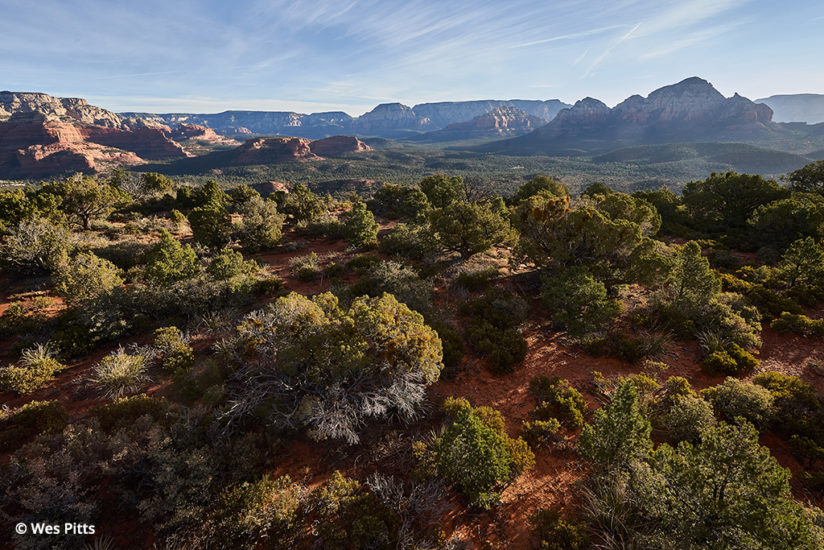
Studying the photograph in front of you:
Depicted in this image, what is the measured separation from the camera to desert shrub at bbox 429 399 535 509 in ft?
28.1

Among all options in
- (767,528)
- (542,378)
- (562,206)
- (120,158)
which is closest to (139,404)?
(542,378)

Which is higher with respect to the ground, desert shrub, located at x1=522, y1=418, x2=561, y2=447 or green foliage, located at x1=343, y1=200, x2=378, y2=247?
green foliage, located at x1=343, y1=200, x2=378, y2=247

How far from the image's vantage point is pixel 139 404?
35.1 feet

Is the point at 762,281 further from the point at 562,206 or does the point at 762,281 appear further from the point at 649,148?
the point at 649,148

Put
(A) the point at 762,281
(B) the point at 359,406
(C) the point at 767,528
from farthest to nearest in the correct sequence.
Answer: (A) the point at 762,281 → (B) the point at 359,406 → (C) the point at 767,528

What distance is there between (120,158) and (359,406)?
226 metres

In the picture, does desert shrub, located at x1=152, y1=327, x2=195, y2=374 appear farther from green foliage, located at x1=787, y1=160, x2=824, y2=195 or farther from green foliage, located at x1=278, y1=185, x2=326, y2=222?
green foliage, located at x1=787, y1=160, x2=824, y2=195

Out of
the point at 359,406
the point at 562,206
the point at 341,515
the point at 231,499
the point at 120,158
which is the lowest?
the point at 341,515

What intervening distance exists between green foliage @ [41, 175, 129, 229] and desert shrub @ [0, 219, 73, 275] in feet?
25.5

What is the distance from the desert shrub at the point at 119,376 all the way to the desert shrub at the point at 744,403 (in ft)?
71.2

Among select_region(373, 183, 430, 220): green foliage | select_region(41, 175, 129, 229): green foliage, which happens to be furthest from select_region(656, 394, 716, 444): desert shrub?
select_region(41, 175, 129, 229): green foliage

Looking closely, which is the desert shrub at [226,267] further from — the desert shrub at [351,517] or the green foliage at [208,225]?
the desert shrub at [351,517]

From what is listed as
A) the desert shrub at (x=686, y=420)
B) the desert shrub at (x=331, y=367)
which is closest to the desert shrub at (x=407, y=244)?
the desert shrub at (x=331, y=367)

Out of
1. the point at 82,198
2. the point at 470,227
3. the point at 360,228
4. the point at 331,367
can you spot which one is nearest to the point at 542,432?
the point at 331,367
